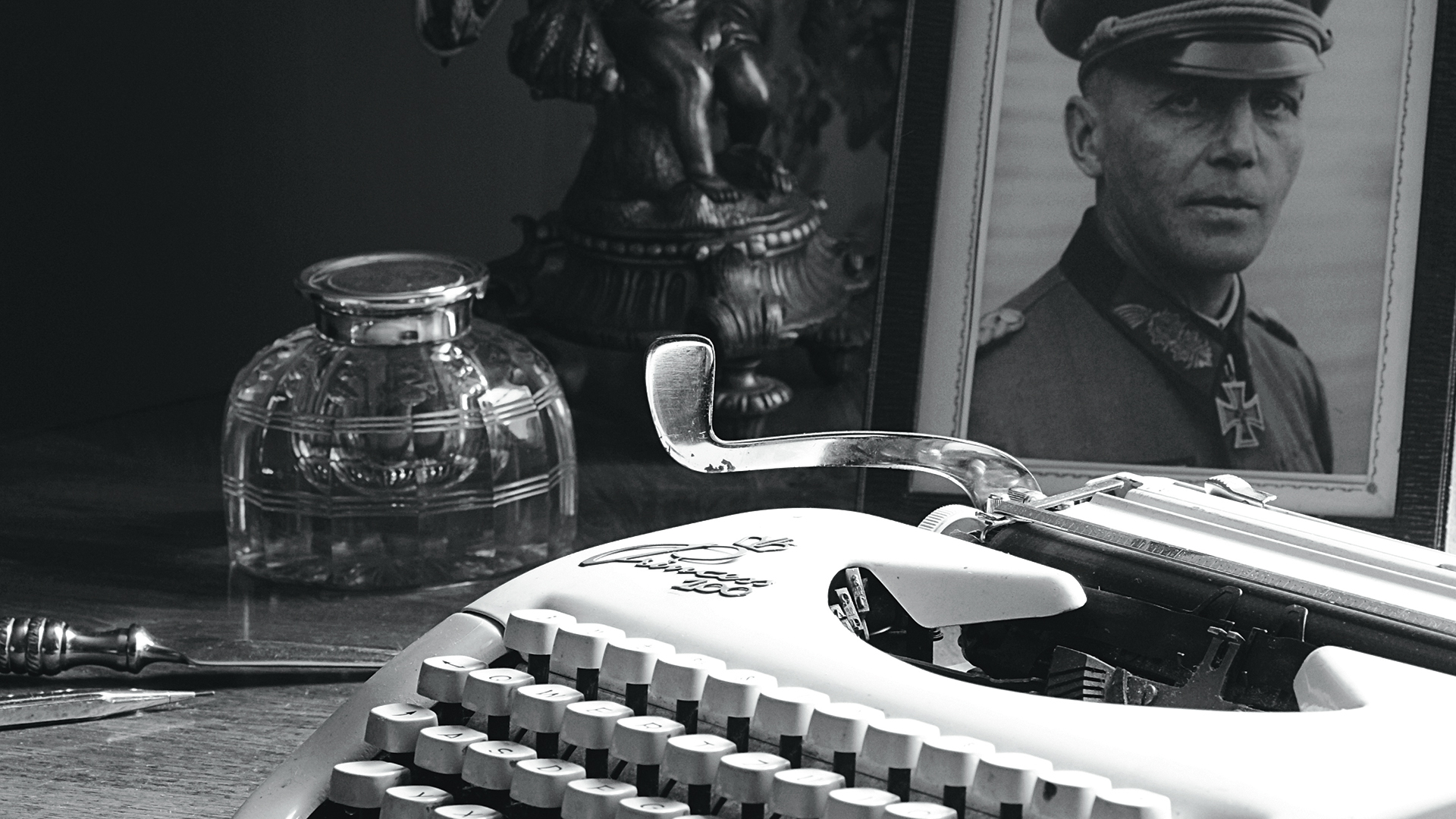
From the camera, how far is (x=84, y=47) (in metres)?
1.37

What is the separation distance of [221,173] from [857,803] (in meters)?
1.09

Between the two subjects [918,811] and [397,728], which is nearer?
[918,811]

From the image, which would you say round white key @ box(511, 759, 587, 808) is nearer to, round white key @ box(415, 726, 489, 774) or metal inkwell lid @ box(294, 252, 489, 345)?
round white key @ box(415, 726, 489, 774)

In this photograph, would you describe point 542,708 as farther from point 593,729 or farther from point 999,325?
point 999,325

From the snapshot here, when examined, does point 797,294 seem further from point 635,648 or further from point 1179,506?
point 635,648

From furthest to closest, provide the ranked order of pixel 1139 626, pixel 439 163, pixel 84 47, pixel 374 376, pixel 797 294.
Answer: pixel 439 163 < pixel 84 47 < pixel 797 294 < pixel 374 376 < pixel 1139 626

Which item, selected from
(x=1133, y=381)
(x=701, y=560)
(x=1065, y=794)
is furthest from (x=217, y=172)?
(x=1065, y=794)

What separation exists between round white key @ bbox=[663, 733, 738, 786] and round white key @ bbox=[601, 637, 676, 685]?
4 cm

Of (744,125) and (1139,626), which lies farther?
(744,125)

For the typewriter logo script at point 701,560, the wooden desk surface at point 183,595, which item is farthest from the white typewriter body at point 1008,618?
the wooden desk surface at point 183,595

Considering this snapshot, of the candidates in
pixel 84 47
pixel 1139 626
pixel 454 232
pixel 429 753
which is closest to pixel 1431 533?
pixel 1139 626

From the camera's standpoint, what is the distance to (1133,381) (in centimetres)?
102

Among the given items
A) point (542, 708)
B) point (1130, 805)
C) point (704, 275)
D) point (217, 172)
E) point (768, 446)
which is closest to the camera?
point (1130, 805)

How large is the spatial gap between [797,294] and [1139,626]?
0.57 metres
